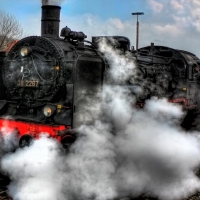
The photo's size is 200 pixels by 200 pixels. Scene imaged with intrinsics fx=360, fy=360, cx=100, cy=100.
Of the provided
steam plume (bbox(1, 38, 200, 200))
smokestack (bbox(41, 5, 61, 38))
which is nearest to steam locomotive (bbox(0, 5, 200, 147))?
smokestack (bbox(41, 5, 61, 38))

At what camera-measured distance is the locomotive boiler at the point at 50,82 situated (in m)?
5.91

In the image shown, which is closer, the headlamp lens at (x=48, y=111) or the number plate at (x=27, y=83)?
the headlamp lens at (x=48, y=111)

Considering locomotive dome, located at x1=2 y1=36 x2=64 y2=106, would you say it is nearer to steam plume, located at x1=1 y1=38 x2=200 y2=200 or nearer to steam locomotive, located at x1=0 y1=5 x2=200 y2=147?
steam locomotive, located at x1=0 y1=5 x2=200 y2=147

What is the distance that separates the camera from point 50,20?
657 centimetres

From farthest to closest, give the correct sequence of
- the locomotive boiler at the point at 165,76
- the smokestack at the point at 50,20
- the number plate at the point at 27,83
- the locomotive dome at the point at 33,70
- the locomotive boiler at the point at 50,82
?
the locomotive boiler at the point at 165,76 → the smokestack at the point at 50,20 → the number plate at the point at 27,83 → the locomotive dome at the point at 33,70 → the locomotive boiler at the point at 50,82

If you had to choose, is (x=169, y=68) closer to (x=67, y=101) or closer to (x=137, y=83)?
(x=137, y=83)

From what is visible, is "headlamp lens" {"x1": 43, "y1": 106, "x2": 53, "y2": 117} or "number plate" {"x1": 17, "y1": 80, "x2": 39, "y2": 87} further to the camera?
"number plate" {"x1": 17, "y1": 80, "x2": 39, "y2": 87}

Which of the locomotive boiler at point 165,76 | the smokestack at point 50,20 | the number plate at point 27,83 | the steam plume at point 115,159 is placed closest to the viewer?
the steam plume at point 115,159

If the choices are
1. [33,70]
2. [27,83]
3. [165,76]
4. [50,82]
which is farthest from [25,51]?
[165,76]

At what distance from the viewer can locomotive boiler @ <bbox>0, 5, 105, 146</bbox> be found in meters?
5.91

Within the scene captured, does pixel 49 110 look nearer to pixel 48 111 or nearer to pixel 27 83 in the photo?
pixel 48 111

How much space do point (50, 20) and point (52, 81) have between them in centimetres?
124

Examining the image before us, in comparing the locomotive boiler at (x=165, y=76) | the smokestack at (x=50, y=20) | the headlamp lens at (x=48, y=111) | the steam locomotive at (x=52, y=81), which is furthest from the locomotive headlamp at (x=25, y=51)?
the locomotive boiler at (x=165, y=76)

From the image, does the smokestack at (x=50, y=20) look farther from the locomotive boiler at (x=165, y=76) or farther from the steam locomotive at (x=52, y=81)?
the locomotive boiler at (x=165, y=76)
